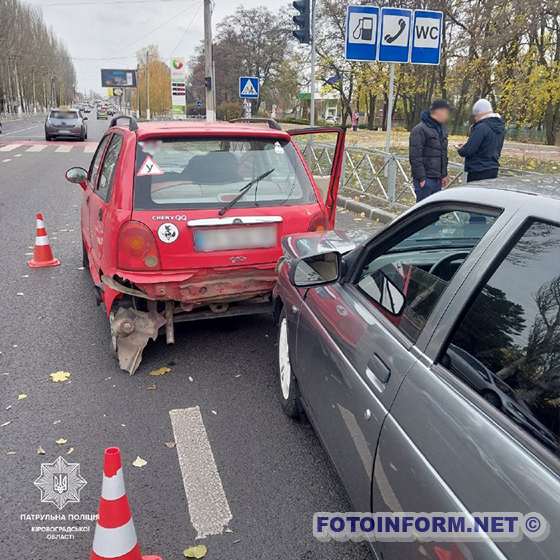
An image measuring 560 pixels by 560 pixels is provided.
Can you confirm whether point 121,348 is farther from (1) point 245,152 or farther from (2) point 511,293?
(2) point 511,293

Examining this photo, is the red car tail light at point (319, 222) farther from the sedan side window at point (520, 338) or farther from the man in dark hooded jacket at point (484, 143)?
the man in dark hooded jacket at point (484, 143)

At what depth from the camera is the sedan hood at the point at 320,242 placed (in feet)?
11.0

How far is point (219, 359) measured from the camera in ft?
14.1

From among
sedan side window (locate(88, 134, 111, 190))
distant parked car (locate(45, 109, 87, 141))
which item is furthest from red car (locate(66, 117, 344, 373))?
distant parked car (locate(45, 109, 87, 141))

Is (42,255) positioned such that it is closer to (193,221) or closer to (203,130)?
(203,130)

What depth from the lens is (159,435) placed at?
325 cm

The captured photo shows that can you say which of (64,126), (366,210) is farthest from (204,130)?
(64,126)

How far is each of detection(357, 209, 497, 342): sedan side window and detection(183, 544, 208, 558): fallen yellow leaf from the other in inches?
50.9

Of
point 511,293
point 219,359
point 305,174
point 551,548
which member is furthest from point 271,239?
point 551,548

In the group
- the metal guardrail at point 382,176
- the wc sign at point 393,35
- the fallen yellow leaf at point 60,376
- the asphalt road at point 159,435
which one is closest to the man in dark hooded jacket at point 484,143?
the metal guardrail at point 382,176

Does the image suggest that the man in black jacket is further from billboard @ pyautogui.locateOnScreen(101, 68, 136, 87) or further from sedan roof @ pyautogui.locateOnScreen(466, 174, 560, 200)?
billboard @ pyautogui.locateOnScreen(101, 68, 136, 87)

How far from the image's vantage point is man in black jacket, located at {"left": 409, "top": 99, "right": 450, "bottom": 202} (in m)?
7.05

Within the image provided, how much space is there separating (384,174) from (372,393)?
9.05 m

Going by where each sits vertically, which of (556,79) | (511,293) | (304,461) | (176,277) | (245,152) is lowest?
(304,461)
